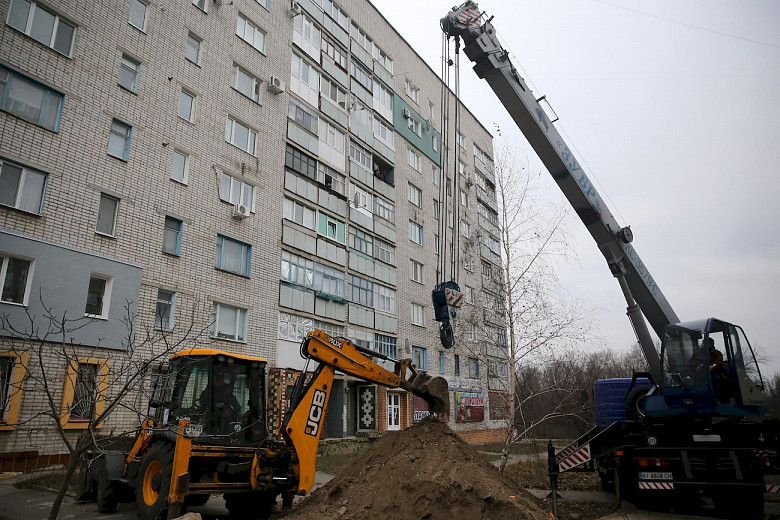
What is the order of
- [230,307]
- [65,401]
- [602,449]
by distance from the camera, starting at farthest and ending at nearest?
[230,307] → [65,401] → [602,449]

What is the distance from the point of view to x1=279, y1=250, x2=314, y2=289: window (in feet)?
72.8

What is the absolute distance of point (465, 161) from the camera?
41.1 metres

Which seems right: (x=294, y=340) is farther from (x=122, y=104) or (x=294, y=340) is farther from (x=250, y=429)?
(x=250, y=429)

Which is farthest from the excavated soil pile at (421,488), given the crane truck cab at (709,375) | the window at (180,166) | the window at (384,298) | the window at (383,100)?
the window at (383,100)

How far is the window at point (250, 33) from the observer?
22.5 meters

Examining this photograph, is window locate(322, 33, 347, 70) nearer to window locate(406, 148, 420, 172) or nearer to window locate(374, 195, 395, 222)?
window locate(374, 195, 395, 222)

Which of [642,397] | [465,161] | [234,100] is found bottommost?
[642,397]

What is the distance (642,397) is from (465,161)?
105 ft

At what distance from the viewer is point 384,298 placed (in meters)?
28.7

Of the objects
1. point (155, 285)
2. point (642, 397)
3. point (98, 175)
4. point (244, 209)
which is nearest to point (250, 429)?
point (642, 397)

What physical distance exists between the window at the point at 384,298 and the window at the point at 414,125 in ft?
37.9

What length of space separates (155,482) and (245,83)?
58.0 ft

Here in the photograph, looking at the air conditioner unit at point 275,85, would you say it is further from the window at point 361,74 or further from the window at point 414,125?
the window at point 414,125

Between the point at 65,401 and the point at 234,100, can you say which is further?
the point at 234,100
